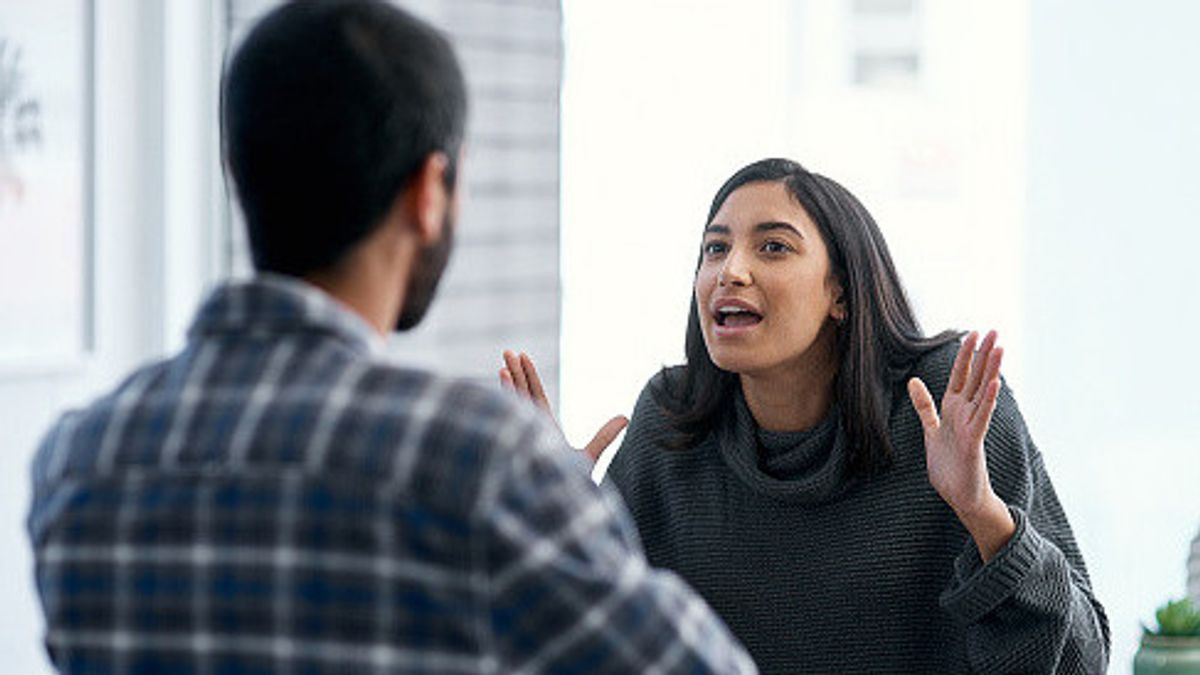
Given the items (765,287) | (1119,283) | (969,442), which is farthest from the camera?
→ (1119,283)

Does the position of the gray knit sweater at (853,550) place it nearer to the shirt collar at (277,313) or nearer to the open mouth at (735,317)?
the open mouth at (735,317)

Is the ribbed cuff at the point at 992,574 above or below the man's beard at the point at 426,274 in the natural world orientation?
below

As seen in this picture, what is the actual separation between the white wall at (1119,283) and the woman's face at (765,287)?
1287 mm

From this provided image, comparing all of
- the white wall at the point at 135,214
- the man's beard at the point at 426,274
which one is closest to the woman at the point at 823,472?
the white wall at the point at 135,214

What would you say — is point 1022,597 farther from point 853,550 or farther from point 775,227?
point 775,227

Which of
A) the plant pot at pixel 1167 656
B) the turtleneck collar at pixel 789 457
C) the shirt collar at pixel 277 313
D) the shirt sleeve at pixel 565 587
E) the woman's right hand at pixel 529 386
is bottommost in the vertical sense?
the plant pot at pixel 1167 656

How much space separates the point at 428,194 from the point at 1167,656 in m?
1.49

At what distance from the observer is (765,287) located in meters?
2.33

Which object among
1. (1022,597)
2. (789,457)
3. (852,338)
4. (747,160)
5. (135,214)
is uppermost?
(747,160)

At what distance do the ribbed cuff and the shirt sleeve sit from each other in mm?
1105

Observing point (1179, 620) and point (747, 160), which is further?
point (747, 160)

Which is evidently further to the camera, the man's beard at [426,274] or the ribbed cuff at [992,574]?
the ribbed cuff at [992,574]

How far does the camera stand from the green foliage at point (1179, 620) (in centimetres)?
226

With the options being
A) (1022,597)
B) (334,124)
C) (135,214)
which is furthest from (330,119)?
(135,214)
